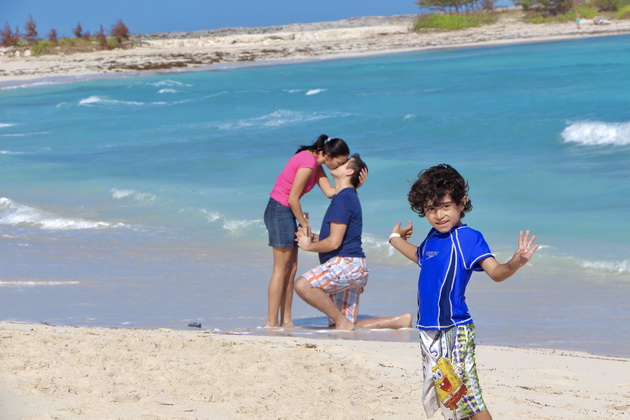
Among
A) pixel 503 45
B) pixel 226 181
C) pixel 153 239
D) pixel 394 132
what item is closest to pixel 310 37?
pixel 503 45

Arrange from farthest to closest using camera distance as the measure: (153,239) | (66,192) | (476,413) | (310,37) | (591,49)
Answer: (310,37), (591,49), (66,192), (153,239), (476,413)

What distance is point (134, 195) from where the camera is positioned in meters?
14.5

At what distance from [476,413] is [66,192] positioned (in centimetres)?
1251

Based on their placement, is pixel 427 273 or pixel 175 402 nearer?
pixel 427 273

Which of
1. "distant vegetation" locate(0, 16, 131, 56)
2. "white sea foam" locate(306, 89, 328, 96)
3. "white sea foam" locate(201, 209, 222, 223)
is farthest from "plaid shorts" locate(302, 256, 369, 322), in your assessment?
"distant vegetation" locate(0, 16, 131, 56)

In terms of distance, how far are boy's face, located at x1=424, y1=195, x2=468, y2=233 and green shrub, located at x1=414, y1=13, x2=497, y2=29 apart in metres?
62.3

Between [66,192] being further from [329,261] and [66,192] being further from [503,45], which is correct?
[503,45]

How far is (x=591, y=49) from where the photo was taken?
43750mm

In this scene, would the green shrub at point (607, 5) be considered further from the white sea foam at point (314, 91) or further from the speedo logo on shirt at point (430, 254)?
the speedo logo on shirt at point (430, 254)

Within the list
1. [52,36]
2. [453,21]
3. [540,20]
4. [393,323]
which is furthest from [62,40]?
[393,323]

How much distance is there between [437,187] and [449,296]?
1.49ft

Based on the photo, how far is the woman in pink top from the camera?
21.8 feet

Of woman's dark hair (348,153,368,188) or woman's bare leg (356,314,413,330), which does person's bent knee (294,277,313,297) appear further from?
woman's dark hair (348,153,368,188)

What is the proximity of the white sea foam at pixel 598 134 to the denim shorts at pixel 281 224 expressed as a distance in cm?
1259
